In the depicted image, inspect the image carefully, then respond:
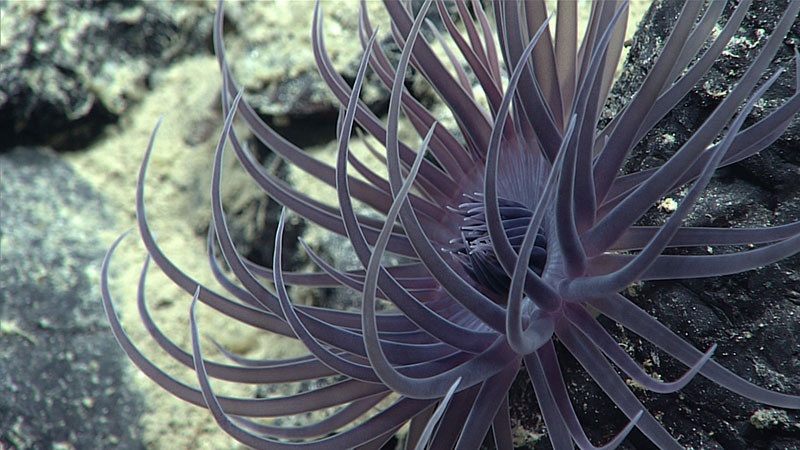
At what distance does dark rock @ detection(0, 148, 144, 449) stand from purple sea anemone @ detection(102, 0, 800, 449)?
32.6 inches

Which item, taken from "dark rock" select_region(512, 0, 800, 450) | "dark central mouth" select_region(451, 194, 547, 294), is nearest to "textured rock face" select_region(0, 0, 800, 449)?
"dark rock" select_region(512, 0, 800, 450)

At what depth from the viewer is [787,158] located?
1.18m

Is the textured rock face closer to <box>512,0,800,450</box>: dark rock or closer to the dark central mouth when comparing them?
<box>512,0,800,450</box>: dark rock

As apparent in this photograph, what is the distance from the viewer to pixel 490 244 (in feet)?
4.55

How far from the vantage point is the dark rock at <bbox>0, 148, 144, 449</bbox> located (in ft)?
6.16

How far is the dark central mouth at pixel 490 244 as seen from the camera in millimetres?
1354

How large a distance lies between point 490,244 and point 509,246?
42cm

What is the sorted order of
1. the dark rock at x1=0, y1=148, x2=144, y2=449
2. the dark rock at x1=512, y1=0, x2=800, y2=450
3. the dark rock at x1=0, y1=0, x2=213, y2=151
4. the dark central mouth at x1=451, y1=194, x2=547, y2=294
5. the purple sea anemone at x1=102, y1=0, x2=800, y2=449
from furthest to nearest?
the dark rock at x1=0, y1=0, x2=213, y2=151 → the dark rock at x1=0, y1=148, x2=144, y2=449 → the dark central mouth at x1=451, y1=194, x2=547, y2=294 → the dark rock at x1=512, y1=0, x2=800, y2=450 → the purple sea anemone at x1=102, y1=0, x2=800, y2=449

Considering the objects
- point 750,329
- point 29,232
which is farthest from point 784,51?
point 29,232

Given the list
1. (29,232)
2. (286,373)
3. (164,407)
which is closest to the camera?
(286,373)

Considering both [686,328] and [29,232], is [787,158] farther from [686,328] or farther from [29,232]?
[29,232]

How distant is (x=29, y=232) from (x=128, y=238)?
0.35 meters

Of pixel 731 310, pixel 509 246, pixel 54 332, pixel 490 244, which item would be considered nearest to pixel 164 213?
pixel 54 332

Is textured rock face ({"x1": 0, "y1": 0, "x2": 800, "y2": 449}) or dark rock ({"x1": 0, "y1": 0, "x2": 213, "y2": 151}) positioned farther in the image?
dark rock ({"x1": 0, "y1": 0, "x2": 213, "y2": 151})
